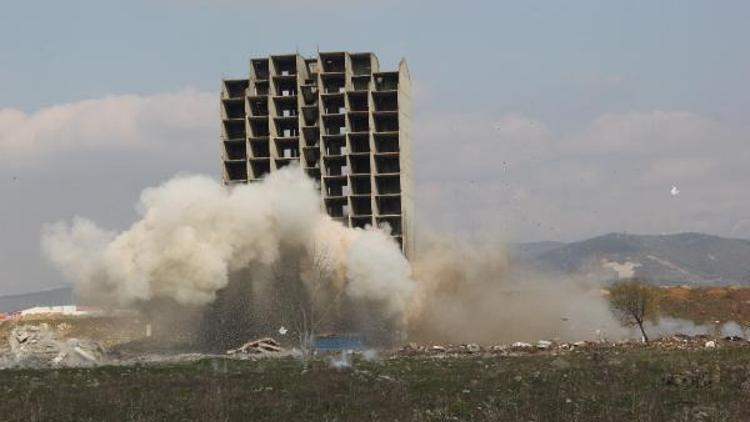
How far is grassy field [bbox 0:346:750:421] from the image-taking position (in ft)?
75.9

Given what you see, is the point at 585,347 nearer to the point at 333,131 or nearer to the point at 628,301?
the point at 628,301

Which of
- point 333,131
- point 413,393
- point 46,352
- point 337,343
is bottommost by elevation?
point 337,343

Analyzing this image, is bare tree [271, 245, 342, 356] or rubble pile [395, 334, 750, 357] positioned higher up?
bare tree [271, 245, 342, 356]

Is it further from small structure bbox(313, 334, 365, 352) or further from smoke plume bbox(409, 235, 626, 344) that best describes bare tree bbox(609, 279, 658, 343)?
small structure bbox(313, 334, 365, 352)

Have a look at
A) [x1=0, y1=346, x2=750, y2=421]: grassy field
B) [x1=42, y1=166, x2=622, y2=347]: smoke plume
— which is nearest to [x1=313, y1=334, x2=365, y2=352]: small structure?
[x1=42, y1=166, x2=622, y2=347]: smoke plume

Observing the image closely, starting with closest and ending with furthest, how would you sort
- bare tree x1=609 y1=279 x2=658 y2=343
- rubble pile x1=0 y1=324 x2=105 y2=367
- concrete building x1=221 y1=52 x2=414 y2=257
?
rubble pile x1=0 y1=324 x2=105 y2=367 < bare tree x1=609 y1=279 x2=658 y2=343 < concrete building x1=221 y1=52 x2=414 y2=257

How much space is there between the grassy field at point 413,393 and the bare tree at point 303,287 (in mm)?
40906

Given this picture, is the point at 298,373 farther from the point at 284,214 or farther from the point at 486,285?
the point at 486,285

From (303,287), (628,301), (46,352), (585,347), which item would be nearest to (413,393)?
(585,347)

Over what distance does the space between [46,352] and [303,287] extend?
29.2m

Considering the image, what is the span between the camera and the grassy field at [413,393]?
75.9ft

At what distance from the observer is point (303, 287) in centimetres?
8762

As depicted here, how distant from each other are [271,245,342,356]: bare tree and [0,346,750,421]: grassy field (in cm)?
4091

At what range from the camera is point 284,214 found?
8494 centimetres
